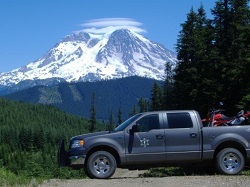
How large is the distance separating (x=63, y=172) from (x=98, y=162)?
71.2 ft

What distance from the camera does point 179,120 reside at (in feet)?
47.2

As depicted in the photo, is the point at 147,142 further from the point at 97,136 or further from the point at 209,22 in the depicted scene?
the point at 209,22

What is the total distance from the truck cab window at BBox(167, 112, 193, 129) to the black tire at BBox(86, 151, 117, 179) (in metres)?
1.86

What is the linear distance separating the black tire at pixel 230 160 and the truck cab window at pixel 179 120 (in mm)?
1167

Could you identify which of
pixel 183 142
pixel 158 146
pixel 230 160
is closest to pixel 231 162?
pixel 230 160

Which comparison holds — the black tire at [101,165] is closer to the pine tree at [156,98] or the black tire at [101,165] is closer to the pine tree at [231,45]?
the pine tree at [231,45]

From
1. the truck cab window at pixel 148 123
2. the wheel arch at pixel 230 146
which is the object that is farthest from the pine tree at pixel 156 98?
the truck cab window at pixel 148 123

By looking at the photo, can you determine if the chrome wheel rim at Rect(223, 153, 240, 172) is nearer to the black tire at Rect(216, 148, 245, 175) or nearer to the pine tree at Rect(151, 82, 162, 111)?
the black tire at Rect(216, 148, 245, 175)

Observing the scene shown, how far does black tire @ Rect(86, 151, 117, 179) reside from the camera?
46.3 ft

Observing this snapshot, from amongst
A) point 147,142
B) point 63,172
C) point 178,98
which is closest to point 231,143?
point 147,142

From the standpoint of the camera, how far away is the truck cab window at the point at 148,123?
14234mm

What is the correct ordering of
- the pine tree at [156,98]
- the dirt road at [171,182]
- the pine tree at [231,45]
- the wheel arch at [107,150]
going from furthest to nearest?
the pine tree at [156,98], the pine tree at [231,45], the wheel arch at [107,150], the dirt road at [171,182]

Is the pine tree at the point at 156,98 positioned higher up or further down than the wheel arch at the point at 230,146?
higher up

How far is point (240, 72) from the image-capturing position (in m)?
36.8
